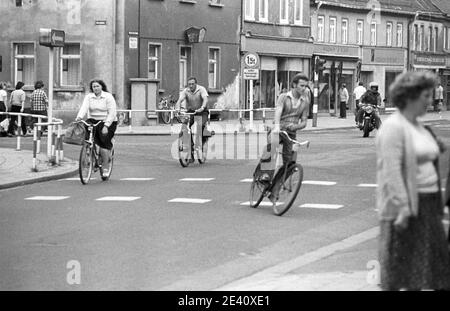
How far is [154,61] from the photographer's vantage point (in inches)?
1740

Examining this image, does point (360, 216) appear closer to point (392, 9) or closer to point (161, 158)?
point (161, 158)

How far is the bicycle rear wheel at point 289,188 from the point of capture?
13758mm

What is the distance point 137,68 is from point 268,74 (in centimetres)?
1150

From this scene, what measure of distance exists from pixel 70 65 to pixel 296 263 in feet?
109

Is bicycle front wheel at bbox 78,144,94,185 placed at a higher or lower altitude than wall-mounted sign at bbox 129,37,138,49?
lower

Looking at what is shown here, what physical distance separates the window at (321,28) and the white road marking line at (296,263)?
155ft

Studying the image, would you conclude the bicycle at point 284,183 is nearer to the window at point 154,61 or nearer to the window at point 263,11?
the window at point 154,61

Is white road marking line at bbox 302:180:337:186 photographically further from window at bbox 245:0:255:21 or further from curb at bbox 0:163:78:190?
window at bbox 245:0:255:21

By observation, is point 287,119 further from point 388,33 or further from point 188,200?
point 388,33

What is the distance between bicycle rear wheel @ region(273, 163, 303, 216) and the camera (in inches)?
542

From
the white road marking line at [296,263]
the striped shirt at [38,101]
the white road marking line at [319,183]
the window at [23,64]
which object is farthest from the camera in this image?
the window at [23,64]

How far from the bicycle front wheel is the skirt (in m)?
Answer: 11.5

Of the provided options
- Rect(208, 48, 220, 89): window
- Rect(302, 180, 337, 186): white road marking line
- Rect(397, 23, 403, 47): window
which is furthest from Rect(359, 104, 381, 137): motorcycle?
Rect(397, 23, 403, 47): window

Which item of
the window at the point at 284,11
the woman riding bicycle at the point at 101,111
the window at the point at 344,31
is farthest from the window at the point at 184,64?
the woman riding bicycle at the point at 101,111
